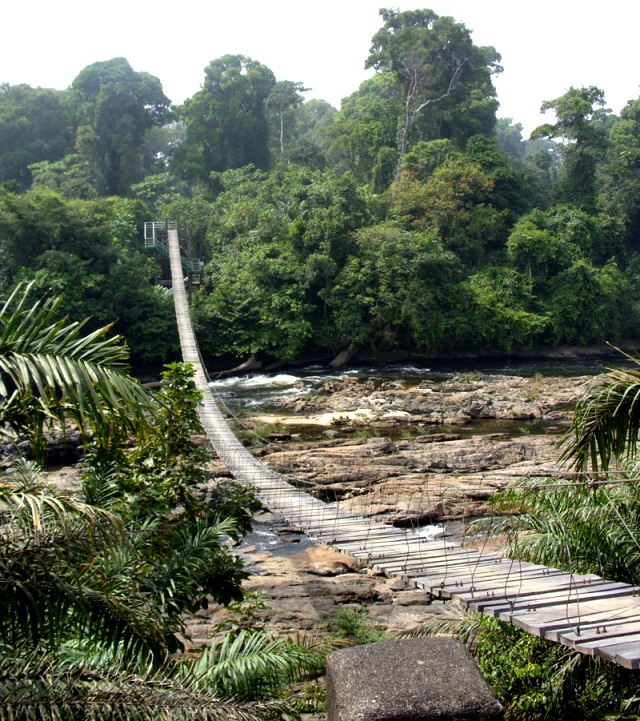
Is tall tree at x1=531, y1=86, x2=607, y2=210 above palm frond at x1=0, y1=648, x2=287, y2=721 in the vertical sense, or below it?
above

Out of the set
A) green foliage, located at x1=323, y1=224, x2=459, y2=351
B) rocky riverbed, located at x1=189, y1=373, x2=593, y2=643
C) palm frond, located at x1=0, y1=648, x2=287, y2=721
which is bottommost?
rocky riverbed, located at x1=189, y1=373, x2=593, y2=643

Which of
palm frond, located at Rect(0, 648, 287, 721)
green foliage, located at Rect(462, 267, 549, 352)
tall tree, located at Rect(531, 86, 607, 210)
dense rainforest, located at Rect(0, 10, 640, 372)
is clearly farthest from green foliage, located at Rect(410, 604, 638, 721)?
tall tree, located at Rect(531, 86, 607, 210)

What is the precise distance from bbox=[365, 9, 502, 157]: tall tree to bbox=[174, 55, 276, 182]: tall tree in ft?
14.7

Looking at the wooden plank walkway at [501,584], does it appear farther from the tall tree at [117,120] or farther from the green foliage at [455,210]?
the tall tree at [117,120]

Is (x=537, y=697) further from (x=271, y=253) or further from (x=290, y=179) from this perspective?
(x=290, y=179)

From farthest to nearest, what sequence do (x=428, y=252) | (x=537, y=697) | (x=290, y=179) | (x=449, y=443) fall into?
(x=290, y=179) < (x=428, y=252) < (x=449, y=443) < (x=537, y=697)

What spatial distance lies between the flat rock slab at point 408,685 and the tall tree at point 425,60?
25113mm

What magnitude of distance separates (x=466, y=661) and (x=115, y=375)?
154cm

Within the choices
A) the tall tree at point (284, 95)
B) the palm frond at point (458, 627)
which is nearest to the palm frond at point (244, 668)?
the palm frond at point (458, 627)

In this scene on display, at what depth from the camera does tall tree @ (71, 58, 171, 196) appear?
1022 inches

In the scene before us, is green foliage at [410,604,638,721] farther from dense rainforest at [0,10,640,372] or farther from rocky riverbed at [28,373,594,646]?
dense rainforest at [0,10,640,372]

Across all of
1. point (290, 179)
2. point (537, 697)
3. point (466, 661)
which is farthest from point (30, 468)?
point (290, 179)

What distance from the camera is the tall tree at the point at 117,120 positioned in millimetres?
25969

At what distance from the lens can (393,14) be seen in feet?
92.1
